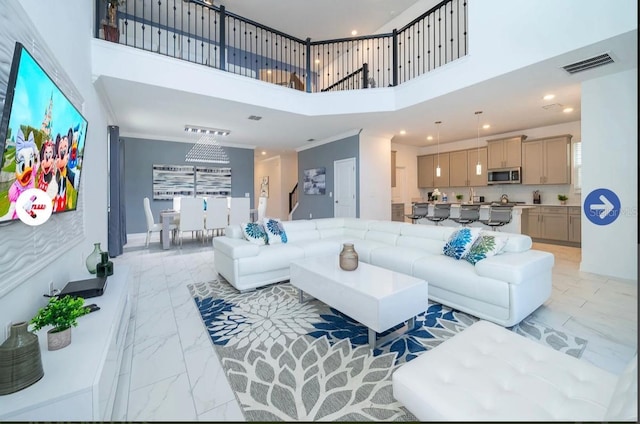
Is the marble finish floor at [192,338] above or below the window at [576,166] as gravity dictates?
below

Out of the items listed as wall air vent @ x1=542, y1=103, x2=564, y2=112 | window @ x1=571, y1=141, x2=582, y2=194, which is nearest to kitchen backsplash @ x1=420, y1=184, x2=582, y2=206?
window @ x1=571, y1=141, x2=582, y2=194

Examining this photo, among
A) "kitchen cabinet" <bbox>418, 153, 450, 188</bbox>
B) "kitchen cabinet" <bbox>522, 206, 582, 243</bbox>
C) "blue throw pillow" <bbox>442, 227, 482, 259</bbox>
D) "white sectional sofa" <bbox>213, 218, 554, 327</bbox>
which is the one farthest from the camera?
"kitchen cabinet" <bbox>418, 153, 450, 188</bbox>

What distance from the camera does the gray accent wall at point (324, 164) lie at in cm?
674

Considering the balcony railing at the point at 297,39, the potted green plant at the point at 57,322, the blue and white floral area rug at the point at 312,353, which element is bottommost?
the blue and white floral area rug at the point at 312,353

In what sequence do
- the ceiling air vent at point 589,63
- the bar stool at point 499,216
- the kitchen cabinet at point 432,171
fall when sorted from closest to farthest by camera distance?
the ceiling air vent at point 589,63
the bar stool at point 499,216
the kitchen cabinet at point 432,171

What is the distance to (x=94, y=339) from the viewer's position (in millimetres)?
1371

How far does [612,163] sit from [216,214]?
22.0 feet

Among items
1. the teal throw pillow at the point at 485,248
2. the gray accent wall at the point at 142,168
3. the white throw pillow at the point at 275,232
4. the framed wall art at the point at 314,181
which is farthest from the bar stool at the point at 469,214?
the gray accent wall at the point at 142,168

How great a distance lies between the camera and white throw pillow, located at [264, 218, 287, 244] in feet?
12.5

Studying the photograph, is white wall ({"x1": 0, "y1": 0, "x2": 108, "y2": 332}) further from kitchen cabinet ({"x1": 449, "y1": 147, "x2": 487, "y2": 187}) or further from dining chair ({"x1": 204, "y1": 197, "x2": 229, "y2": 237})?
kitchen cabinet ({"x1": 449, "y1": 147, "x2": 487, "y2": 187})

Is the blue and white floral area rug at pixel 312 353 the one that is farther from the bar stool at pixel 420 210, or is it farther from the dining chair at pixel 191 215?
the bar stool at pixel 420 210

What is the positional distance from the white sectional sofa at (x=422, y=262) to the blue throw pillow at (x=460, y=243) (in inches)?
3.7

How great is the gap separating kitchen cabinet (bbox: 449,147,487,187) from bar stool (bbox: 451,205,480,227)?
2208 mm

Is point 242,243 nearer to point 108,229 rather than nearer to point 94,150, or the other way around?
point 94,150
